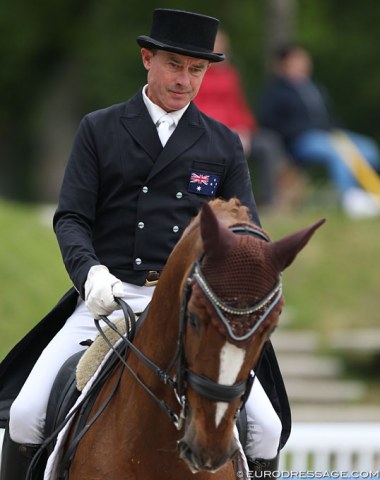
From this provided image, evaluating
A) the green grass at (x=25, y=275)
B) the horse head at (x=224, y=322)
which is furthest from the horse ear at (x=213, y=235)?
the green grass at (x=25, y=275)

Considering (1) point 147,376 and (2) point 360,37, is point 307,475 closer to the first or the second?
(1) point 147,376

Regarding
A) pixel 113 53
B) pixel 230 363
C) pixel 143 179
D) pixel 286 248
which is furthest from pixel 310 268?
pixel 113 53

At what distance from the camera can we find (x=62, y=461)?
541 centimetres

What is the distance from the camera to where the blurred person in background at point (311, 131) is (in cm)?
1555

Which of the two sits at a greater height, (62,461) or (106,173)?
(106,173)

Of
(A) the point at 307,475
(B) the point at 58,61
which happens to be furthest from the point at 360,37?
(A) the point at 307,475

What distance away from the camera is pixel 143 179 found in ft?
18.5

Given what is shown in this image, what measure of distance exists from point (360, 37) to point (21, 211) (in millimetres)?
14068

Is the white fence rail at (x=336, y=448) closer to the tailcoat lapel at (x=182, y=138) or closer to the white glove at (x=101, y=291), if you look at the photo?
the tailcoat lapel at (x=182, y=138)

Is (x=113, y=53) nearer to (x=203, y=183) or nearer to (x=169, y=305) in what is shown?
(x=203, y=183)

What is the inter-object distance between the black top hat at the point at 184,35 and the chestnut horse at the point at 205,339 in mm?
979

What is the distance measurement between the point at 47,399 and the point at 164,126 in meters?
1.36

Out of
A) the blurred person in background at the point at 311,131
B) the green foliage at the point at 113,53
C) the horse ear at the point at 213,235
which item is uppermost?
the horse ear at the point at 213,235

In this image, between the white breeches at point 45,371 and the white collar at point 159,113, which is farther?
the white collar at point 159,113
